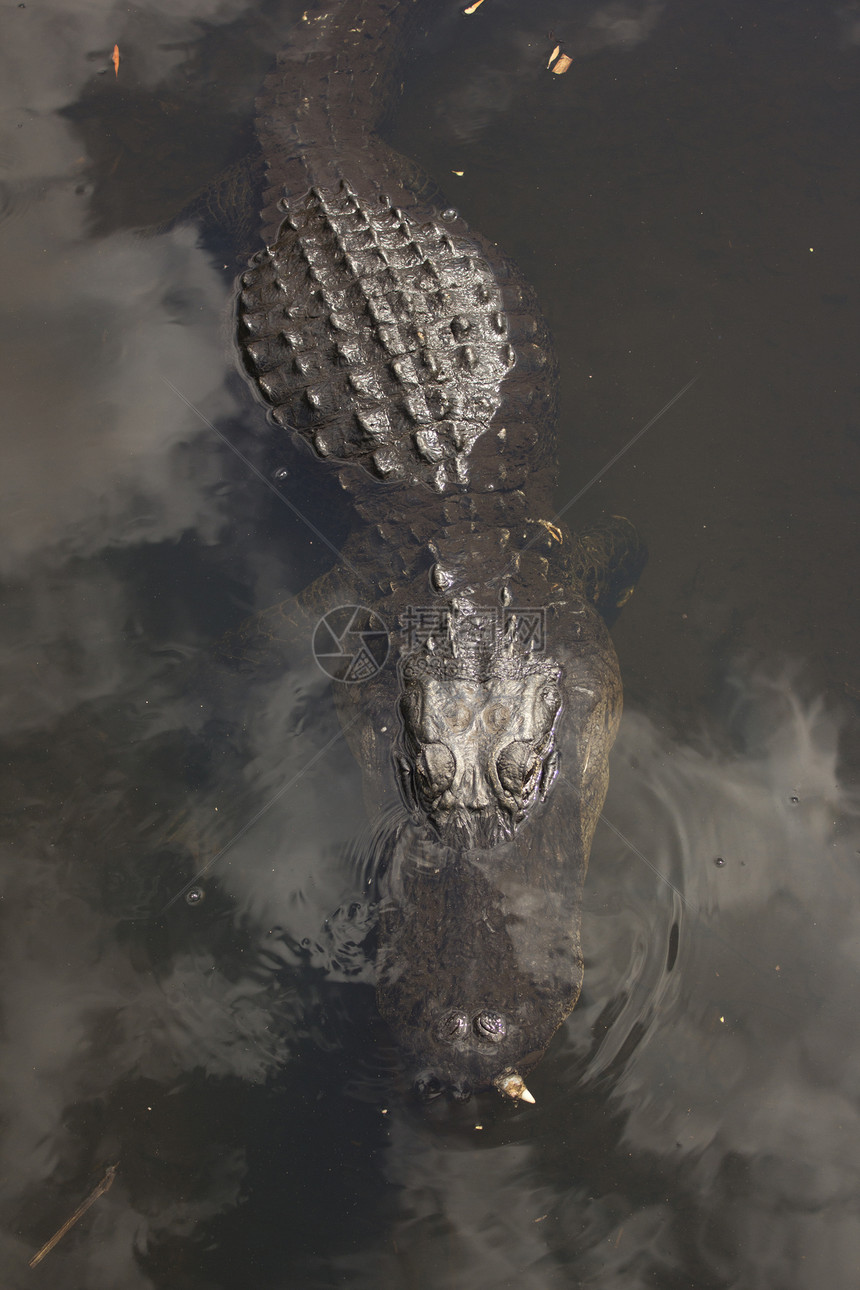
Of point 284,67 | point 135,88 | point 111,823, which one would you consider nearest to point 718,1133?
point 111,823

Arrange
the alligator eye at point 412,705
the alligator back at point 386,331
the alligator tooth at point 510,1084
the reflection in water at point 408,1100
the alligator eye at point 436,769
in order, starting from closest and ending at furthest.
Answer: the alligator tooth at point 510,1084
the reflection in water at point 408,1100
the alligator eye at point 436,769
the alligator eye at point 412,705
the alligator back at point 386,331

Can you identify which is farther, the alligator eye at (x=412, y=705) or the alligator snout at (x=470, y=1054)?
the alligator eye at (x=412, y=705)

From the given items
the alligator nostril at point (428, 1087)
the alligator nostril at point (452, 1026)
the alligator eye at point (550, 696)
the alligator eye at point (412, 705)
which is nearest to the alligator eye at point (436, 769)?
the alligator eye at point (412, 705)

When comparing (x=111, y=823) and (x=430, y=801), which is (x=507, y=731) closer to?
(x=430, y=801)

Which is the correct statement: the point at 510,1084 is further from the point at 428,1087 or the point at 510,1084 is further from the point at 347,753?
the point at 347,753

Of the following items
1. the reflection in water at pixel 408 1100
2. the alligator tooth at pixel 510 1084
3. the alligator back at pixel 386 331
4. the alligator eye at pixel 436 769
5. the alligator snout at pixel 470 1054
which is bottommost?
the reflection in water at pixel 408 1100

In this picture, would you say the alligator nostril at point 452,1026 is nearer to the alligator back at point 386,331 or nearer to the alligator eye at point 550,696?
the alligator eye at point 550,696

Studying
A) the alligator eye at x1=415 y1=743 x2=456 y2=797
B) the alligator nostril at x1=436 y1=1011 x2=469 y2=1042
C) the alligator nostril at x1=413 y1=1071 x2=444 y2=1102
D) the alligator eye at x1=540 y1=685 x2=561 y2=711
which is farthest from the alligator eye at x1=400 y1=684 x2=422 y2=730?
the alligator nostril at x1=413 y1=1071 x2=444 y2=1102

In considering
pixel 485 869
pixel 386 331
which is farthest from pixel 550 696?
pixel 386 331
